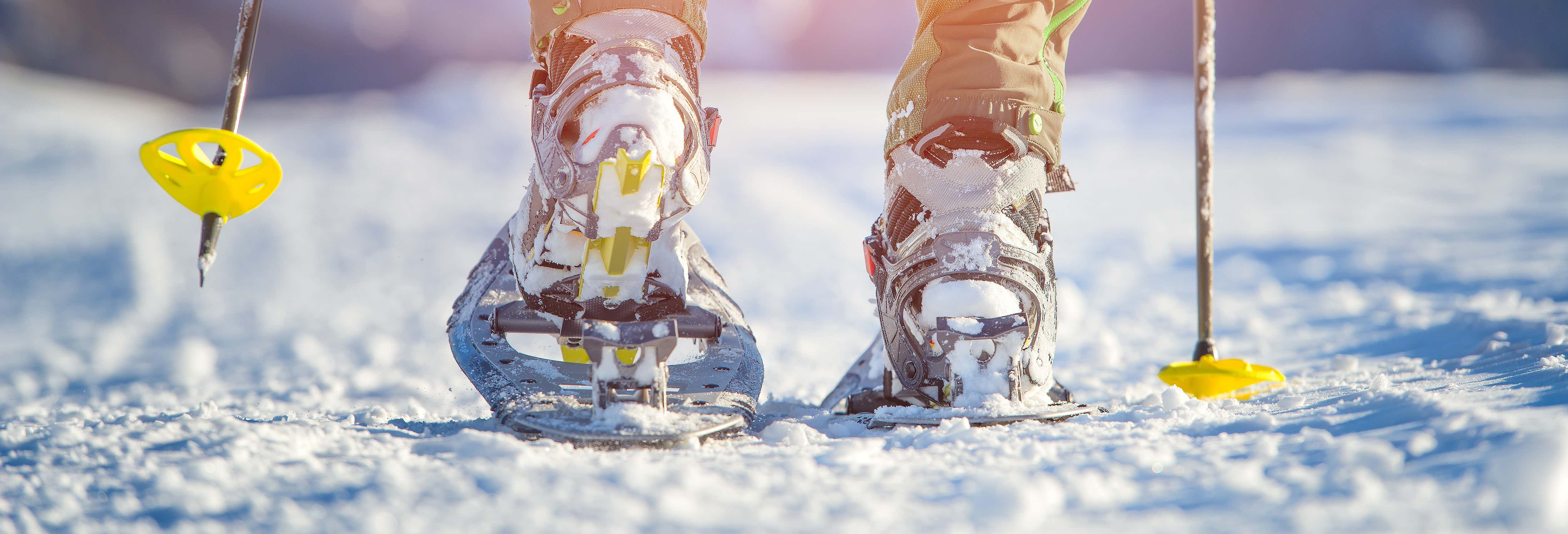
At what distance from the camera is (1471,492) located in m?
0.82

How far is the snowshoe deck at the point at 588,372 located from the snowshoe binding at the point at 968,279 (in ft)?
0.88

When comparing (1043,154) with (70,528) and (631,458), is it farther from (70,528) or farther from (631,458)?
(70,528)

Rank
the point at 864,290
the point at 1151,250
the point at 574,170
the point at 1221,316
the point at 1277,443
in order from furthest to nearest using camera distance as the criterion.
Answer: the point at 1151,250 < the point at 864,290 < the point at 1221,316 < the point at 574,170 < the point at 1277,443

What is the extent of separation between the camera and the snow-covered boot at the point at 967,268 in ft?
4.63

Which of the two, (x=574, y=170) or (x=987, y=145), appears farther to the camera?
(x=987, y=145)

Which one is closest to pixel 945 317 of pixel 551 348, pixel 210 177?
pixel 210 177

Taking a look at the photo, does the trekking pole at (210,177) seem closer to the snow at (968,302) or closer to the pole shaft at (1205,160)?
the snow at (968,302)

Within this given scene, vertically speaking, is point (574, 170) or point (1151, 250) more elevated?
point (1151, 250)

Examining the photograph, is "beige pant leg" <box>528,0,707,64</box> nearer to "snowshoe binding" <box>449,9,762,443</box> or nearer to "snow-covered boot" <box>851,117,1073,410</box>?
"snowshoe binding" <box>449,9,762,443</box>

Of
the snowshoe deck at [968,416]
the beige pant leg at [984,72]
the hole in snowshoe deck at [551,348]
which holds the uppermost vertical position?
the beige pant leg at [984,72]

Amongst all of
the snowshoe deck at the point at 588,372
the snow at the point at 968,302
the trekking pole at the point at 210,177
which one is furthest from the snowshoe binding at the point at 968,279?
the trekking pole at the point at 210,177

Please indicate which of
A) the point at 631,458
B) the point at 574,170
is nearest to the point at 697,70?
the point at 574,170

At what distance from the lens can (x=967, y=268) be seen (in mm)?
1418

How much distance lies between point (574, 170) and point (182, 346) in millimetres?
2327
